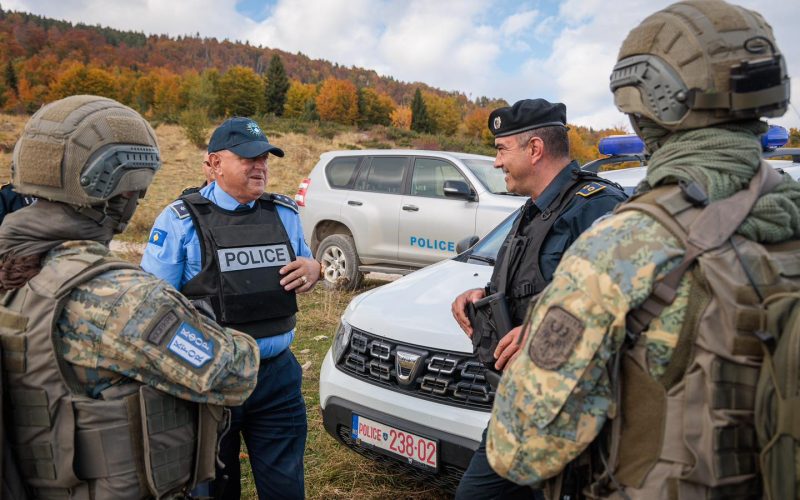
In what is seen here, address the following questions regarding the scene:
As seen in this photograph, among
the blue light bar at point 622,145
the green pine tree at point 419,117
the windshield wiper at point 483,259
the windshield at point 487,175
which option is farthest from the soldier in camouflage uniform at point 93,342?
the green pine tree at point 419,117

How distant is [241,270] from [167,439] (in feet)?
3.33

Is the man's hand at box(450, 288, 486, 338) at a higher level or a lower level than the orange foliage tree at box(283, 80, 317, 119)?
lower

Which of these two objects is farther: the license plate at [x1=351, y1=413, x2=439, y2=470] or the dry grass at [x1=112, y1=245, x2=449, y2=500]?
the dry grass at [x1=112, y1=245, x2=449, y2=500]

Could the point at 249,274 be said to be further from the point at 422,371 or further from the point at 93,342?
the point at 93,342

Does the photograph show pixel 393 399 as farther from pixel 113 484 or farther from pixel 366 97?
pixel 366 97

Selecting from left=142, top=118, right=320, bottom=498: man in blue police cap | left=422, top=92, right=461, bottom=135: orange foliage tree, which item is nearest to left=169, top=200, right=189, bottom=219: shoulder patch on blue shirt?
left=142, top=118, right=320, bottom=498: man in blue police cap

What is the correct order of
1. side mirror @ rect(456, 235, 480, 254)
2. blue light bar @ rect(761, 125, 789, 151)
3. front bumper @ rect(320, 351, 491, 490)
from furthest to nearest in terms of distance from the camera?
side mirror @ rect(456, 235, 480, 254), blue light bar @ rect(761, 125, 789, 151), front bumper @ rect(320, 351, 491, 490)

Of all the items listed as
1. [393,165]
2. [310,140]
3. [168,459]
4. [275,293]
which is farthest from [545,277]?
[310,140]

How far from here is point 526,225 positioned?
2.35 metres

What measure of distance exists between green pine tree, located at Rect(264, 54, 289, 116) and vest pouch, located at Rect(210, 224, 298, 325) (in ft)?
165

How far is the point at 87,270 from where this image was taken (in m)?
1.47

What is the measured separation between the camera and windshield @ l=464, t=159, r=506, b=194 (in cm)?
700

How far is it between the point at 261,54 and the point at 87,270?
114433 mm

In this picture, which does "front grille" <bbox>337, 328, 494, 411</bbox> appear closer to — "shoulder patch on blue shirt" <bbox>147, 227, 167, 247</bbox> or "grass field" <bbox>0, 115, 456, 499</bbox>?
"grass field" <bbox>0, 115, 456, 499</bbox>
